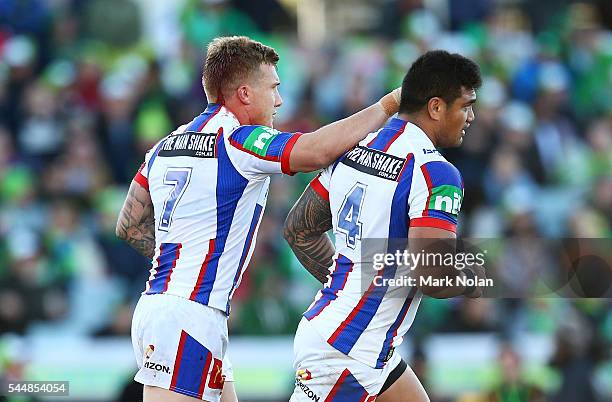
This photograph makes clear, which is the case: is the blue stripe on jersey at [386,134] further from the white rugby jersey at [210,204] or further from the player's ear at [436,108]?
the white rugby jersey at [210,204]

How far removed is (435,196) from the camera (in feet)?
18.0

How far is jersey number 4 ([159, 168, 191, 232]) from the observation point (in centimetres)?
597

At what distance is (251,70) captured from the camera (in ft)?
20.1

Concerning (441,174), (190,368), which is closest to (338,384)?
(190,368)

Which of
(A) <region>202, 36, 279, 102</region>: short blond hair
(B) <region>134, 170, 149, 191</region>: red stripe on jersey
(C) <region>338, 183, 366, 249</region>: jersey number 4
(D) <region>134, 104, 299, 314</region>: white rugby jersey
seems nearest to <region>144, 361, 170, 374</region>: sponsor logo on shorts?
(D) <region>134, 104, 299, 314</region>: white rugby jersey

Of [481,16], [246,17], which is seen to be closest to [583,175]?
[481,16]

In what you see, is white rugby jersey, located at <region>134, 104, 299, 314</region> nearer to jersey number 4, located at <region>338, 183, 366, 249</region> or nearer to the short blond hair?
the short blond hair

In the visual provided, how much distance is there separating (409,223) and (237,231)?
99 cm

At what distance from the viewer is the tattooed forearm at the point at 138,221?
21.0 feet

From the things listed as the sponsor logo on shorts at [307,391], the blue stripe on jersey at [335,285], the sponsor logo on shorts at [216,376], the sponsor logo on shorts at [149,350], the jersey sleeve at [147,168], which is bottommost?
the sponsor logo on shorts at [307,391]

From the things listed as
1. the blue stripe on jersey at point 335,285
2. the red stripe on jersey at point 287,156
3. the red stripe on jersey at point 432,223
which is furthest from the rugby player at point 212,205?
the red stripe on jersey at point 432,223

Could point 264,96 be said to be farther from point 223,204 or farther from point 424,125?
point 424,125

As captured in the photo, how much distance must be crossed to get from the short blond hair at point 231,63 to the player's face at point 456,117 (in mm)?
1082

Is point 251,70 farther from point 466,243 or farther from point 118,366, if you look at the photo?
point 118,366
